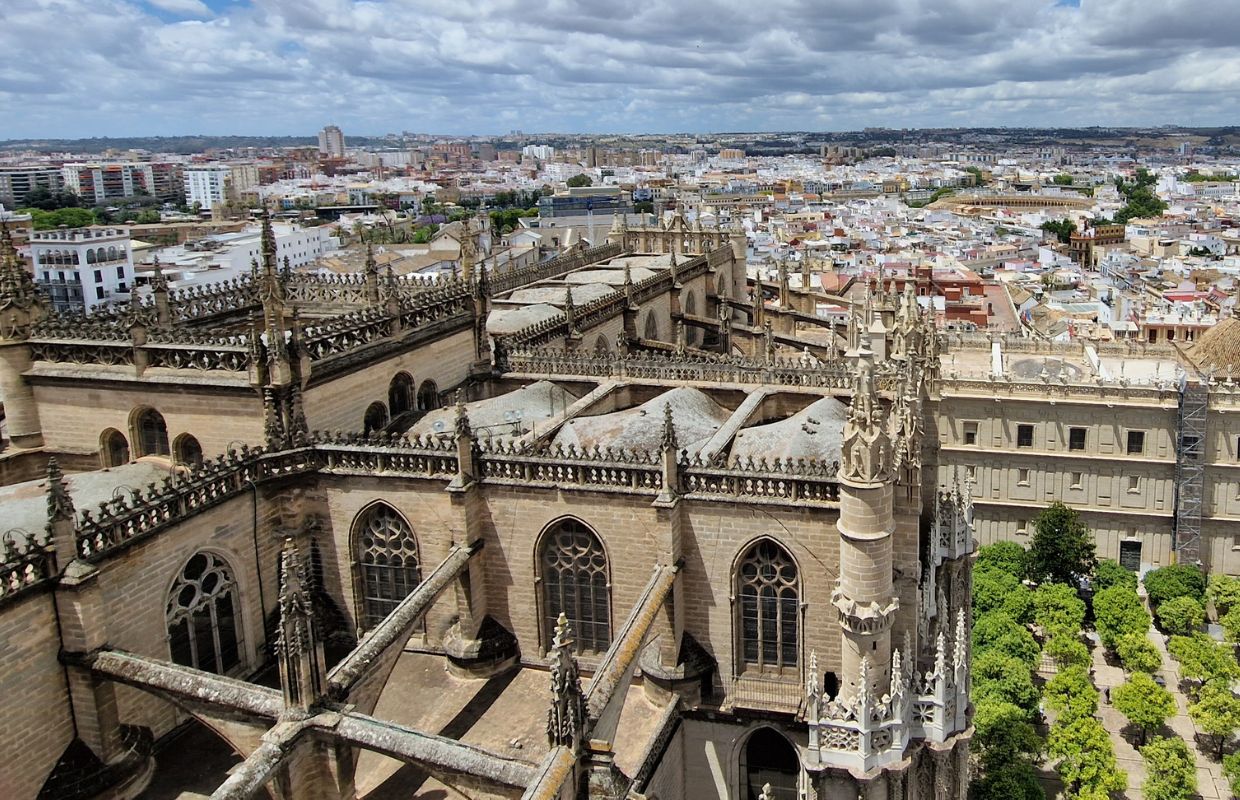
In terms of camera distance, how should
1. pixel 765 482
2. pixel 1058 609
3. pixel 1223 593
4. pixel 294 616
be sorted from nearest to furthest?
pixel 294 616, pixel 765 482, pixel 1058 609, pixel 1223 593

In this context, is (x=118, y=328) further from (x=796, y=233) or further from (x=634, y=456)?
(x=796, y=233)

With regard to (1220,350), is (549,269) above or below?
above

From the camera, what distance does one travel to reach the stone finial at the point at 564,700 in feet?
49.8

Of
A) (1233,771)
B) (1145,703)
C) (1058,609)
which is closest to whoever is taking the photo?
(1233,771)

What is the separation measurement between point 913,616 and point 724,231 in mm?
43374

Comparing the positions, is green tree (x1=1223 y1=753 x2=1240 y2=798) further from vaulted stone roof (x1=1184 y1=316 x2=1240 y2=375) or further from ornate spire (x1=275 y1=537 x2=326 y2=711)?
vaulted stone roof (x1=1184 y1=316 x2=1240 y2=375)

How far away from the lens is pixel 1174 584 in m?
47.3

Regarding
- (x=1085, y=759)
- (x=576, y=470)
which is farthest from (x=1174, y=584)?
(x=576, y=470)

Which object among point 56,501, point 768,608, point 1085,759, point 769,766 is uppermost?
point 56,501

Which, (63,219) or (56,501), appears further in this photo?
(63,219)

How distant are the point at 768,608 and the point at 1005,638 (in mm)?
23296

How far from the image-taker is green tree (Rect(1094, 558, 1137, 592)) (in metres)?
48.4

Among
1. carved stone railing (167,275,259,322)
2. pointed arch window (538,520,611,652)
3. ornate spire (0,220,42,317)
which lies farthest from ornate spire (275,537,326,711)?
carved stone railing (167,275,259,322)

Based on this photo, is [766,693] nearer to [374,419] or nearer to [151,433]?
[374,419]
